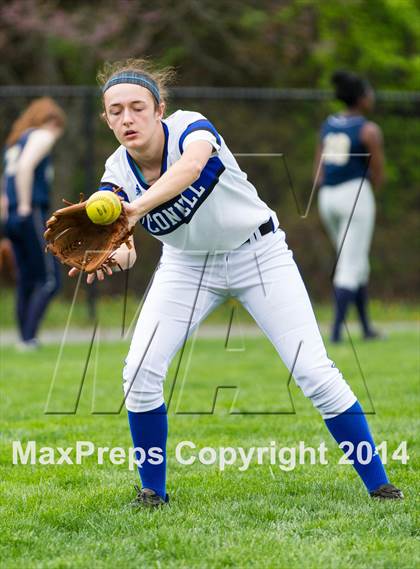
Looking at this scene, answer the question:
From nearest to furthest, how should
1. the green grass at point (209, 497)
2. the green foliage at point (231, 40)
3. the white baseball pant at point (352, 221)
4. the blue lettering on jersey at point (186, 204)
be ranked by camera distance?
the green grass at point (209, 497)
the blue lettering on jersey at point (186, 204)
the white baseball pant at point (352, 221)
the green foliage at point (231, 40)

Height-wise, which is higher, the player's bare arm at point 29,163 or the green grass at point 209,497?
the player's bare arm at point 29,163

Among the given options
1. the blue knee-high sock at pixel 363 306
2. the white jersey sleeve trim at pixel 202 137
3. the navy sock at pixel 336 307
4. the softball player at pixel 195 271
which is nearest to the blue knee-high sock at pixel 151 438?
the softball player at pixel 195 271

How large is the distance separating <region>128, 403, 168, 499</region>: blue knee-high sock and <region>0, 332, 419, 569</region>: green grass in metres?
0.14

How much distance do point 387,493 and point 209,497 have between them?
0.72 metres

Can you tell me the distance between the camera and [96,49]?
49.6 ft

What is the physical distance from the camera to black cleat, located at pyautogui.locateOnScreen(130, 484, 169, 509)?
409cm

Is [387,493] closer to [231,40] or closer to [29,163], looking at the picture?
[29,163]

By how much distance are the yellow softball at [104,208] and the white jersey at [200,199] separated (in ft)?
1.14

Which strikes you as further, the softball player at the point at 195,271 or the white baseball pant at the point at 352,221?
the white baseball pant at the point at 352,221

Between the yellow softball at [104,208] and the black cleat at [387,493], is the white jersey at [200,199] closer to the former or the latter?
the yellow softball at [104,208]

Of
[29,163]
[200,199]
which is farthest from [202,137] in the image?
[29,163]

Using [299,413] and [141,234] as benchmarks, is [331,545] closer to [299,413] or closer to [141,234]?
[299,413]

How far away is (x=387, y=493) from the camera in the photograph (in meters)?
4.10

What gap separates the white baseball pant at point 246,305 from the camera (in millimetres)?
4074
